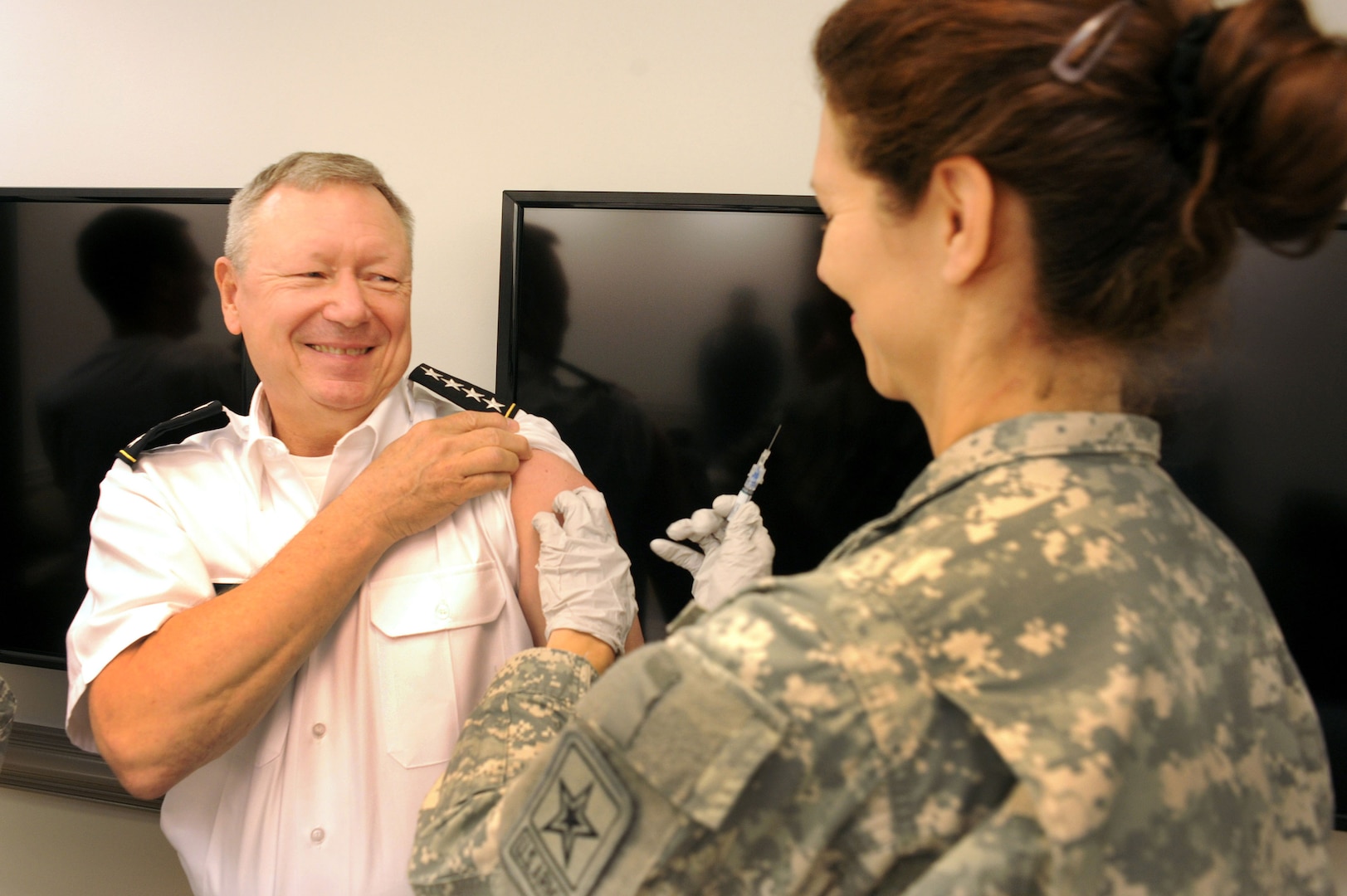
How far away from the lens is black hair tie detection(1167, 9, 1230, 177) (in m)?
0.70

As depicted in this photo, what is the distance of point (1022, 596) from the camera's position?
0.68m

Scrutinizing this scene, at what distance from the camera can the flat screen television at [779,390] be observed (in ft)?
6.13

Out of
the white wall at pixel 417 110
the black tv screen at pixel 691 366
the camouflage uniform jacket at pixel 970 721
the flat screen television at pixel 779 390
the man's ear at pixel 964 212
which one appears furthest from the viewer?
the white wall at pixel 417 110

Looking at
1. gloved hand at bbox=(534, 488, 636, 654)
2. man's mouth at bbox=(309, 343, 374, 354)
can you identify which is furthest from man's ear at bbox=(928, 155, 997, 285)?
man's mouth at bbox=(309, 343, 374, 354)

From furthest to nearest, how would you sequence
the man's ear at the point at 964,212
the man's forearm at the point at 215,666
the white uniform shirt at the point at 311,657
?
the white uniform shirt at the point at 311,657 → the man's forearm at the point at 215,666 → the man's ear at the point at 964,212

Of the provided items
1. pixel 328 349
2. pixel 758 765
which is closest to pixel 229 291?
pixel 328 349

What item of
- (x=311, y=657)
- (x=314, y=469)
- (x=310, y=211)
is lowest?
(x=311, y=657)

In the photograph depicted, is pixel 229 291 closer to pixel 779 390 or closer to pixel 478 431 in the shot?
pixel 478 431

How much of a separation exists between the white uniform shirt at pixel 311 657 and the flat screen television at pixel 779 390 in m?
0.64

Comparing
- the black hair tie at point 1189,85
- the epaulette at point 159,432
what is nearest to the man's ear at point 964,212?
the black hair tie at point 1189,85

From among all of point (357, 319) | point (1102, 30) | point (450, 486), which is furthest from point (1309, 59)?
point (357, 319)

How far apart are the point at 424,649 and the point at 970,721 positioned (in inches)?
39.0

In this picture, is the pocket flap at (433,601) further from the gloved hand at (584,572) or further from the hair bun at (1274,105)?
the hair bun at (1274,105)

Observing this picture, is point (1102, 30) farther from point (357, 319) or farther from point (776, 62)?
point (776, 62)
